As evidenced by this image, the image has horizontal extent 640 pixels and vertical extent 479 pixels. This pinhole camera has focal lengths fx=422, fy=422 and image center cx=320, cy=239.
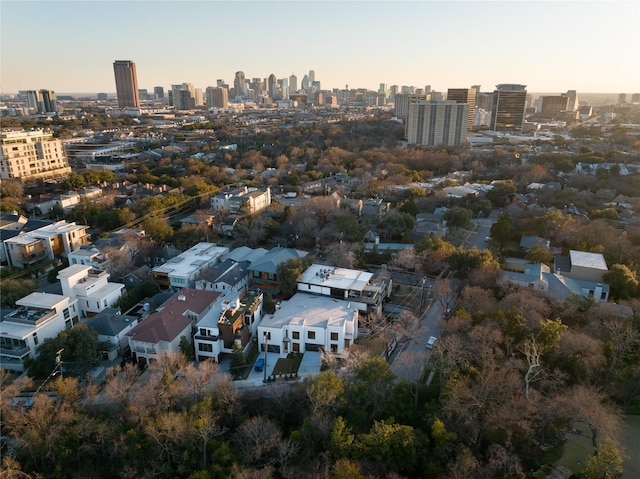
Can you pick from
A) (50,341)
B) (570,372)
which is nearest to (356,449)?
(570,372)

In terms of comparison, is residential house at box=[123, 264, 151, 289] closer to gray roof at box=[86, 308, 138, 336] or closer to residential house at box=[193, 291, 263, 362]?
gray roof at box=[86, 308, 138, 336]

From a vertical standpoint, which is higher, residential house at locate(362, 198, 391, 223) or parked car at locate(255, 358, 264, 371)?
residential house at locate(362, 198, 391, 223)

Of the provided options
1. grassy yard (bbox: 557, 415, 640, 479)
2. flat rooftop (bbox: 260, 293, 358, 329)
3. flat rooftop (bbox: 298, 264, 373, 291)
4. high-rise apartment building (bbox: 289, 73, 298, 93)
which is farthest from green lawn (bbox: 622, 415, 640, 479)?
high-rise apartment building (bbox: 289, 73, 298, 93)

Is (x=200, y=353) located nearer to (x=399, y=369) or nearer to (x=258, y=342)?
(x=258, y=342)

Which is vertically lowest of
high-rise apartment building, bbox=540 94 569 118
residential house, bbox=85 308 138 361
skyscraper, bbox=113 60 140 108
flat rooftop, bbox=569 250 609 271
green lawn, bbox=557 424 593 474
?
green lawn, bbox=557 424 593 474

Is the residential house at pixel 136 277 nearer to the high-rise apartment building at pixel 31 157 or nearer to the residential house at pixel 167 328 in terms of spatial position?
the residential house at pixel 167 328

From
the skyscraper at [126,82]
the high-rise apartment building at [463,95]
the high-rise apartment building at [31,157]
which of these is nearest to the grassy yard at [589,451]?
the high-rise apartment building at [31,157]
